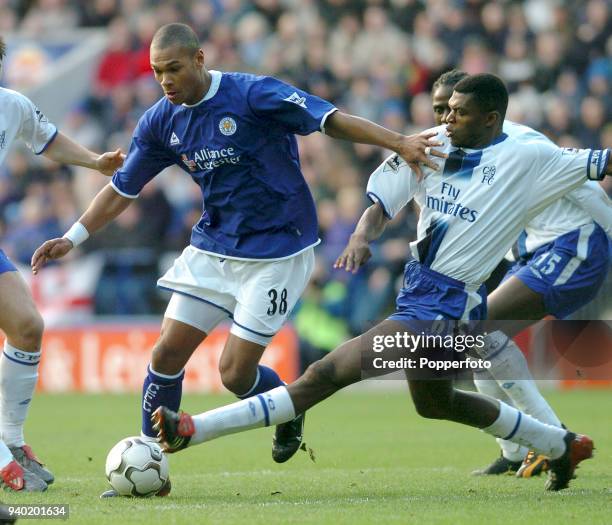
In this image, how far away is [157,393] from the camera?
7406 millimetres

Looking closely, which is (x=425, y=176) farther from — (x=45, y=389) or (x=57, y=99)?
(x=57, y=99)

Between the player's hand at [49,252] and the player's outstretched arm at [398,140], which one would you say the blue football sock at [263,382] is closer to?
the player's hand at [49,252]

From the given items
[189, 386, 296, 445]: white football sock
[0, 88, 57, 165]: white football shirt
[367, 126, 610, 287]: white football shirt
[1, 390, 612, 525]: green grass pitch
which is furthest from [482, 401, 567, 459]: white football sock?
[0, 88, 57, 165]: white football shirt

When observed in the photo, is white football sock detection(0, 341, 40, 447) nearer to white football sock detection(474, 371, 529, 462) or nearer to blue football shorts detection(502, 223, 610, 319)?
white football sock detection(474, 371, 529, 462)

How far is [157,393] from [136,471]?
71 centimetres

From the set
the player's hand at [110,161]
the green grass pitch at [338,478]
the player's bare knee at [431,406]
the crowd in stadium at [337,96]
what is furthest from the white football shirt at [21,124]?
the crowd in stadium at [337,96]

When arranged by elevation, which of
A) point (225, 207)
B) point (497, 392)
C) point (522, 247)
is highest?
point (225, 207)

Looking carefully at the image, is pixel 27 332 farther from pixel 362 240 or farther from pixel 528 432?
pixel 528 432

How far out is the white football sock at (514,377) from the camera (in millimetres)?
7918

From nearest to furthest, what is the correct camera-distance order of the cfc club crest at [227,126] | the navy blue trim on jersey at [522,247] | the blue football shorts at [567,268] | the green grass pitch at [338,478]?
1. the green grass pitch at [338,478]
2. the cfc club crest at [227,126]
3. the blue football shorts at [567,268]
4. the navy blue trim on jersey at [522,247]

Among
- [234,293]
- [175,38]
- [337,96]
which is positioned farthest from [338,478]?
[337,96]

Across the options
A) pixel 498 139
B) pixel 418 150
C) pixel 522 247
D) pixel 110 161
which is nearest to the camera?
pixel 418 150

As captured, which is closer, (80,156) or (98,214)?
(98,214)

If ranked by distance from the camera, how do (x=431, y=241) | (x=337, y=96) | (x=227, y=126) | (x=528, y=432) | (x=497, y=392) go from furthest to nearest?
1. (x=337, y=96)
2. (x=497, y=392)
3. (x=227, y=126)
4. (x=431, y=241)
5. (x=528, y=432)
